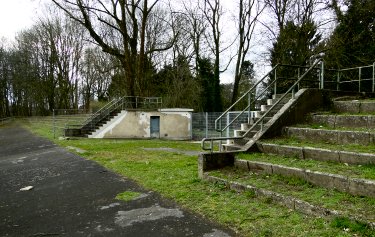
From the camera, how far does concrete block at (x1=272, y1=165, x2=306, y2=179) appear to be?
202 inches

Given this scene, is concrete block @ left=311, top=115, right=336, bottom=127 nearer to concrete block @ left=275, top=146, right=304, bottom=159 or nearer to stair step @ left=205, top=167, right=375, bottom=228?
concrete block @ left=275, top=146, right=304, bottom=159

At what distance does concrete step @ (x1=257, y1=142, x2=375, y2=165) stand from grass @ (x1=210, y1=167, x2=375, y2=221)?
860 mm

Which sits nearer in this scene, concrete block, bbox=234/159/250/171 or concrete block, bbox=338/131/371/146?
concrete block, bbox=338/131/371/146

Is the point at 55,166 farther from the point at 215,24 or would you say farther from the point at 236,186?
the point at 215,24

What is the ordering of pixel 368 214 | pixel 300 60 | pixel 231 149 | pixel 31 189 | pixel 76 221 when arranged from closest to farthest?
pixel 368 214
pixel 76 221
pixel 31 189
pixel 231 149
pixel 300 60

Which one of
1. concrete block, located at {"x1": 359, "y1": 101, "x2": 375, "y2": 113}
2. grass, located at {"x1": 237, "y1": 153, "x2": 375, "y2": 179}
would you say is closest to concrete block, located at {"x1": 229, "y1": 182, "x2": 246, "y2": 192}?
grass, located at {"x1": 237, "y1": 153, "x2": 375, "y2": 179}

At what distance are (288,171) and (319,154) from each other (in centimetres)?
81

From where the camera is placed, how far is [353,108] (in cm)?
765

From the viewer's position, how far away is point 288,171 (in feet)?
17.6

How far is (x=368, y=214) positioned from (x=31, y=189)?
6497 mm

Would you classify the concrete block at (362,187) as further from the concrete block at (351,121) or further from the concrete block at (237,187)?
the concrete block at (351,121)

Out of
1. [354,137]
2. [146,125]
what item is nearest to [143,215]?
[354,137]

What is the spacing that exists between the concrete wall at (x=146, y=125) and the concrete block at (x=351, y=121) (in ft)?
48.1

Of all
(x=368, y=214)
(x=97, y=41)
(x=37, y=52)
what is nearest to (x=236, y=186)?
(x=368, y=214)
